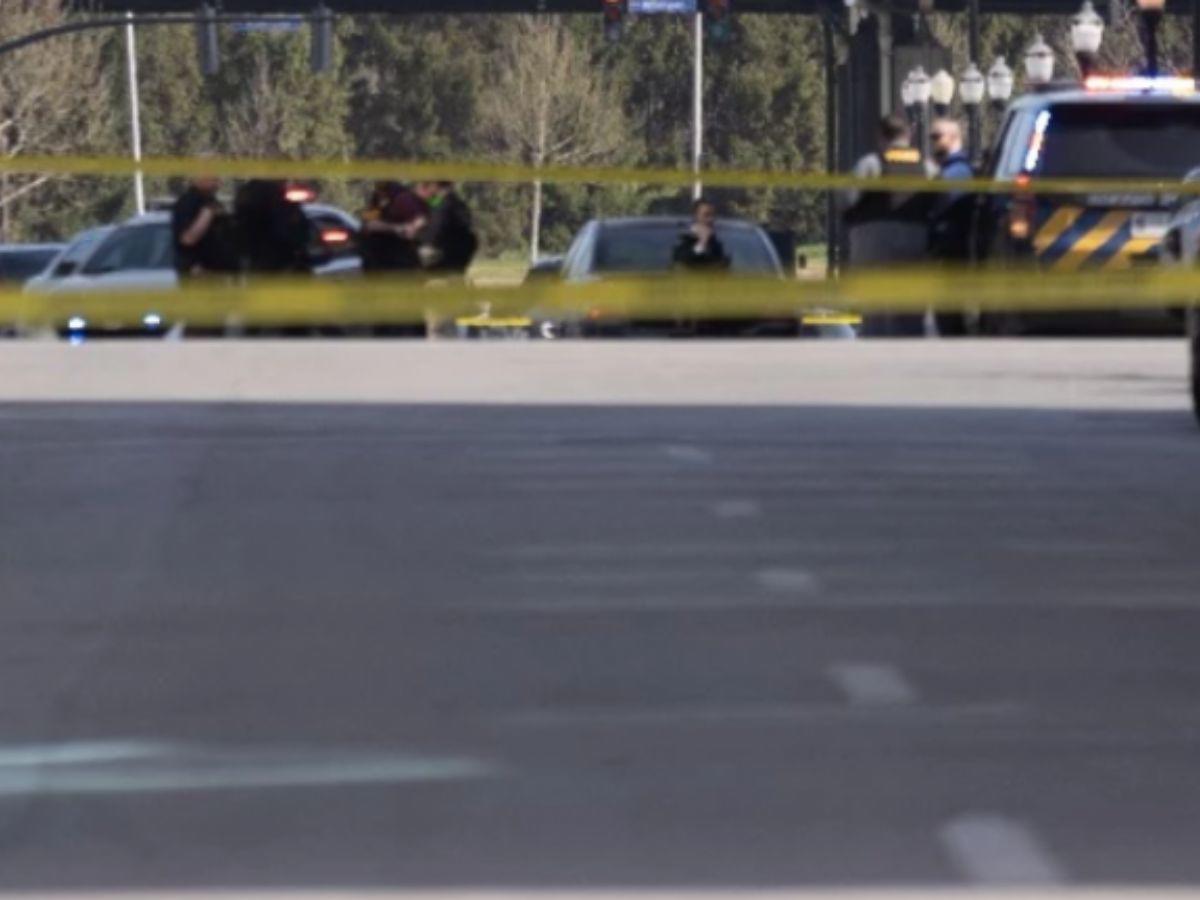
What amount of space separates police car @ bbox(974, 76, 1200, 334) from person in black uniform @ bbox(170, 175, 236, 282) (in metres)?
5.41

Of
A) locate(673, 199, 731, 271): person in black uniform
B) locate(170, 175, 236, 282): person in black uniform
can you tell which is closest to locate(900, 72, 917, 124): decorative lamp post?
locate(673, 199, 731, 271): person in black uniform

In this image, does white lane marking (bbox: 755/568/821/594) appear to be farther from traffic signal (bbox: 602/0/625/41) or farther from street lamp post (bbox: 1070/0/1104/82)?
traffic signal (bbox: 602/0/625/41)

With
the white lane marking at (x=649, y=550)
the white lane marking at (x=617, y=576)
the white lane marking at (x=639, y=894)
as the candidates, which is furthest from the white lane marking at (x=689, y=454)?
the white lane marking at (x=639, y=894)

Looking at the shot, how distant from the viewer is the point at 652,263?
25.8 m

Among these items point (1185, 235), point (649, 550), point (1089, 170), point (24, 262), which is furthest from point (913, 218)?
point (24, 262)

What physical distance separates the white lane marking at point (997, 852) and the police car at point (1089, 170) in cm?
1464

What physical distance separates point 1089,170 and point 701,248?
3.81 m

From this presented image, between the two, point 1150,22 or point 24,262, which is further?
point 24,262

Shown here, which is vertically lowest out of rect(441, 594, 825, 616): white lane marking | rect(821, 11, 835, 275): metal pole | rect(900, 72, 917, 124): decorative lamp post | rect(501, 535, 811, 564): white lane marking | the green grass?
the green grass

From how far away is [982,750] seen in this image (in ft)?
27.7

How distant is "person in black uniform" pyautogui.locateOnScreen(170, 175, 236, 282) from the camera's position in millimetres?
25000

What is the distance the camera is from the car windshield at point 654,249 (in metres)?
25.7

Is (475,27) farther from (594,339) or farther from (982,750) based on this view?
(982,750)

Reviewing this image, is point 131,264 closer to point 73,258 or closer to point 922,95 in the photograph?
point 73,258
